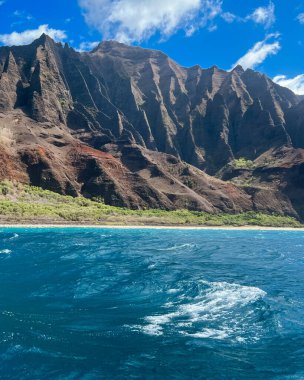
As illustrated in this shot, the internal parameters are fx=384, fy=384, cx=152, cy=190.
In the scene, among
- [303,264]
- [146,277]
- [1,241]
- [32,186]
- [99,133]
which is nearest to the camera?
[146,277]

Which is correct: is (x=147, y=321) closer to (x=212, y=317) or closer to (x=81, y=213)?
(x=212, y=317)

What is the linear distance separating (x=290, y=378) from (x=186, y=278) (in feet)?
62.3

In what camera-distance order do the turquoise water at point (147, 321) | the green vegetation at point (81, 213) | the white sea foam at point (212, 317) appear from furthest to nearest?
the green vegetation at point (81, 213)
the white sea foam at point (212, 317)
the turquoise water at point (147, 321)

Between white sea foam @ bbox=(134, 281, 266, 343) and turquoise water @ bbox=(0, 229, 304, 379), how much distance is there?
0.20 ft

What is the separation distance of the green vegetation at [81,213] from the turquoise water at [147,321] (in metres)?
60.6

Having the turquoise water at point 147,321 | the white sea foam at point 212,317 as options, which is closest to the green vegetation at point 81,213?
the turquoise water at point 147,321

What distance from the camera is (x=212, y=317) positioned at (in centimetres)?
2311

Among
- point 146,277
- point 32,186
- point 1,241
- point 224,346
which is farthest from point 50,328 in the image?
point 32,186

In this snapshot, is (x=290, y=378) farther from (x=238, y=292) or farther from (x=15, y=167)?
(x=15, y=167)

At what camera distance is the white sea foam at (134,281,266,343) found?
2058 cm

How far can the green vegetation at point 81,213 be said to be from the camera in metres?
100.0

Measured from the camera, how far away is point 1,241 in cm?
5888

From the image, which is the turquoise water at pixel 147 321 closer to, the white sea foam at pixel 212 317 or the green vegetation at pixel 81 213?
the white sea foam at pixel 212 317

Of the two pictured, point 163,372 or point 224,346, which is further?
point 224,346
